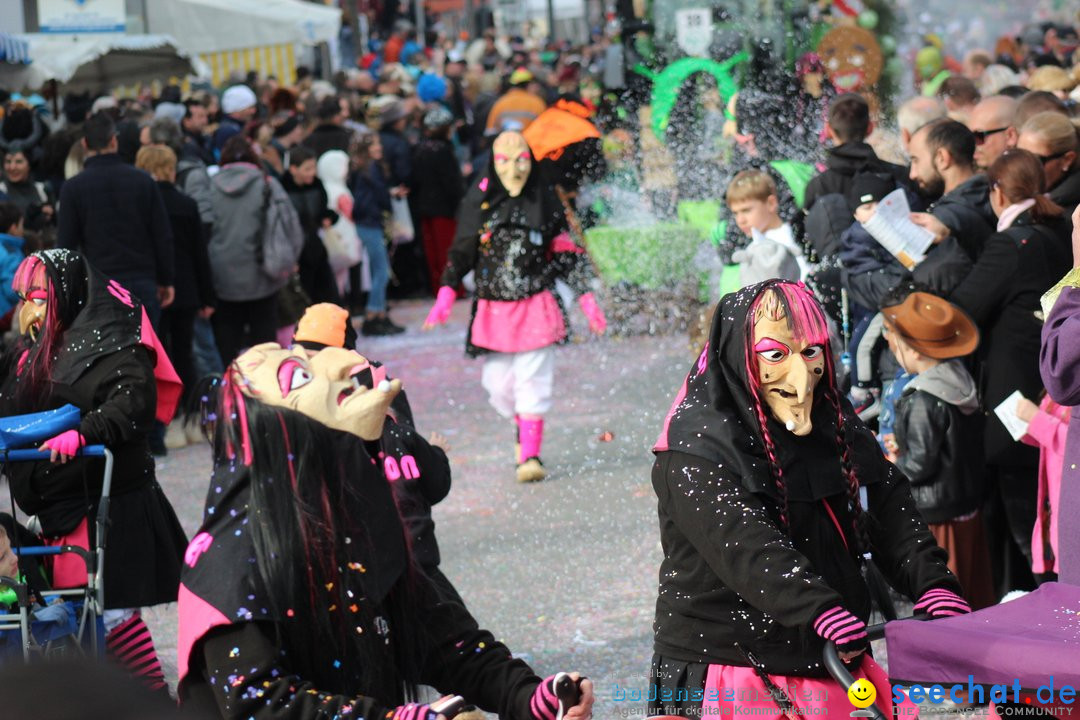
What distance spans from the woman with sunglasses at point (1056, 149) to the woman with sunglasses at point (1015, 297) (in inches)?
13.8

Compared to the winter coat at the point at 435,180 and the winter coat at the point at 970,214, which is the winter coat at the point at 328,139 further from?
the winter coat at the point at 970,214

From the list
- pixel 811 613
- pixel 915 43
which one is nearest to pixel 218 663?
pixel 811 613

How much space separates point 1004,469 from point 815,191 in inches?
81.8

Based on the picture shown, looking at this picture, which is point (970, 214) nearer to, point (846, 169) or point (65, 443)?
point (846, 169)

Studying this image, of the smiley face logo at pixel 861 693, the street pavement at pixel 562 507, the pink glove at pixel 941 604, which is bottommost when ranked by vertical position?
the street pavement at pixel 562 507

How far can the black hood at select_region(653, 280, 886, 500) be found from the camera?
3240 millimetres

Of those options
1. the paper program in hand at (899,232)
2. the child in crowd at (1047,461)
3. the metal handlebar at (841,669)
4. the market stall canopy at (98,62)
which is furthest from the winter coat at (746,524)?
the market stall canopy at (98,62)

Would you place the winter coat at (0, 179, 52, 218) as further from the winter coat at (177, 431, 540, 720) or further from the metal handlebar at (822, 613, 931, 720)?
the metal handlebar at (822, 613, 931, 720)

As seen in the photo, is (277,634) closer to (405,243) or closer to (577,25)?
(405,243)

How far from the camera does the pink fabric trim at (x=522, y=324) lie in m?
7.91

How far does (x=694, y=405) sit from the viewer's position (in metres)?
3.35

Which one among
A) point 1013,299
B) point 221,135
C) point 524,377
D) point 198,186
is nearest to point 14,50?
point 221,135

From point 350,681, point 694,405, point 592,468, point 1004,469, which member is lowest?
point 592,468

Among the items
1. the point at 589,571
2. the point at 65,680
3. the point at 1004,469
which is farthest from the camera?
the point at 589,571
